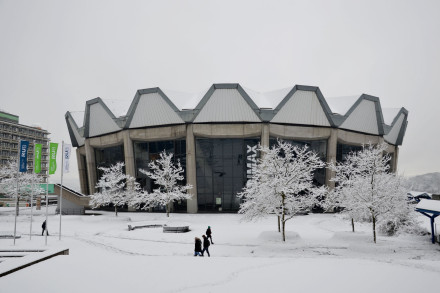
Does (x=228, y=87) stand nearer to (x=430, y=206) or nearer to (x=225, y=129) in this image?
(x=225, y=129)

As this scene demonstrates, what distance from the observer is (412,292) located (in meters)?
7.89

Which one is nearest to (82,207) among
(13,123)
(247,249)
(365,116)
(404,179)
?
(247,249)

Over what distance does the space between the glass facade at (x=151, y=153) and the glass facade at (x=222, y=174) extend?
2.85 metres

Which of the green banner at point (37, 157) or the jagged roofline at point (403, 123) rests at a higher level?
the jagged roofline at point (403, 123)

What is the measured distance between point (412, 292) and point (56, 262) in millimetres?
11343

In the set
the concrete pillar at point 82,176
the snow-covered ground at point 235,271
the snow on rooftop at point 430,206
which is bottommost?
the snow-covered ground at point 235,271

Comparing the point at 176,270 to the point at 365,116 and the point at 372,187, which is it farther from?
the point at 365,116

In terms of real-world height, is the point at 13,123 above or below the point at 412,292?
above

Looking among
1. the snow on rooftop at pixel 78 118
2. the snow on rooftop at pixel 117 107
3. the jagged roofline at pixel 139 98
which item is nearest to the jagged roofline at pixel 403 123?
the jagged roofline at pixel 139 98

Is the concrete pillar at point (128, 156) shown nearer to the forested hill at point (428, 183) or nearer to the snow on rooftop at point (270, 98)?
the snow on rooftop at point (270, 98)

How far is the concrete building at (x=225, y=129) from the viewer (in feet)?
117

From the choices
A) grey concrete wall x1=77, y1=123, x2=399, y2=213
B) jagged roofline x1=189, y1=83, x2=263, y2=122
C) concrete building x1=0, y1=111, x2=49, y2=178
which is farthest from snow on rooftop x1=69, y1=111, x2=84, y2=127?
concrete building x1=0, y1=111, x2=49, y2=178

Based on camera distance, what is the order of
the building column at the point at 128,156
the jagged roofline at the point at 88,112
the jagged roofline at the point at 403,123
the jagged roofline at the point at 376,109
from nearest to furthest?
the jagged roofline at the point at 376,109 → the building column at the point at 128,156 → the jagged roofline at the point at 88,112 → the jagged roofline at the point at 403,123

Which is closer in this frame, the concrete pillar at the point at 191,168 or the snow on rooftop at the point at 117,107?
the concrete pillar at the point at 191,168
